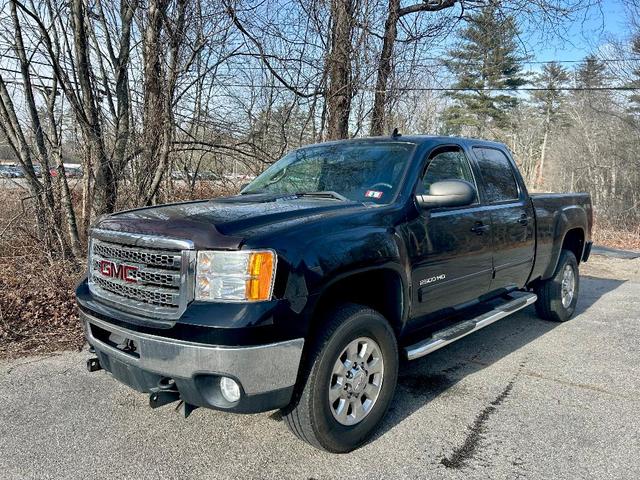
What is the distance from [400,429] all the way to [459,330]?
0.99 meters

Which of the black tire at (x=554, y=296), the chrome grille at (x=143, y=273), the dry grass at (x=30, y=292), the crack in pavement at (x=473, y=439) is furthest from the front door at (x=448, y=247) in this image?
the dry grass at (x=30, y=292)

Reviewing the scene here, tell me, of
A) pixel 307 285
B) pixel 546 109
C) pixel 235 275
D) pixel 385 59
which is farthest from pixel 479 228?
pixel 546 109

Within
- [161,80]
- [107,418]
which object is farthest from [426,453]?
[161,80]

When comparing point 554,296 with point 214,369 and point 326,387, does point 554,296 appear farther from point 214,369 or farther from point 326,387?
point 214,369

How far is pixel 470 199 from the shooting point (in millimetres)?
3699

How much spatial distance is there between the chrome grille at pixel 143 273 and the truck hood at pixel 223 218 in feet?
0.23

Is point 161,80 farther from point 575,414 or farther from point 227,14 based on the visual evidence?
point 575,414

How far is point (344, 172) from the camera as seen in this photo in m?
3.99

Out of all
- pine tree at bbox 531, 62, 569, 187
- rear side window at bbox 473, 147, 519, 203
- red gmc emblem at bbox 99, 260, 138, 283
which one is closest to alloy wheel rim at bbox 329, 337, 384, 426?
red gmc emblem at bbox 99, 260, 138, 283

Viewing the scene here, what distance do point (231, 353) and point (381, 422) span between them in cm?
141

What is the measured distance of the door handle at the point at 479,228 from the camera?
4.11 metres

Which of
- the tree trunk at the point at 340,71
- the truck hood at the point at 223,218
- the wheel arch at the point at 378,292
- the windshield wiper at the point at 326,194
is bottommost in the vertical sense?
the wheel arch at the point at 378,292

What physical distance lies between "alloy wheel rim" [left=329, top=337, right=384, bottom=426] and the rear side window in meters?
2.15

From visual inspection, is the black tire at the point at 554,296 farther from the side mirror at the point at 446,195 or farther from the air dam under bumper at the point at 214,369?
the air dam under bumper at the point at 214,369
